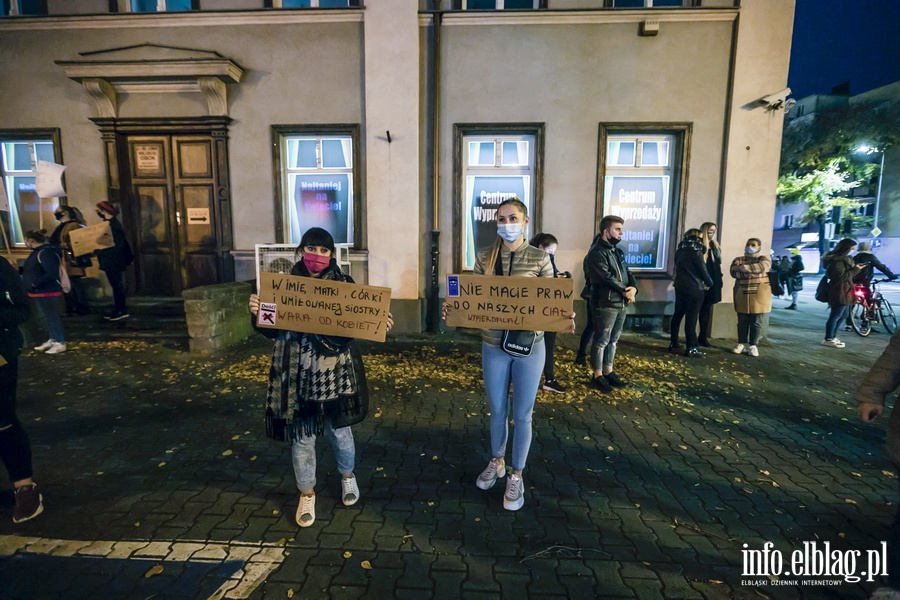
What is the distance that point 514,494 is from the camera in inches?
127

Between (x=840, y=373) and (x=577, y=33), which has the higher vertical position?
(x=577, y=33)

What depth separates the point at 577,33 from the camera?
8.09 metres

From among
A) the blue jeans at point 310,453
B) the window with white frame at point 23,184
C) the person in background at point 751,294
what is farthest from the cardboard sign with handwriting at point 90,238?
the person in background at point 751,294

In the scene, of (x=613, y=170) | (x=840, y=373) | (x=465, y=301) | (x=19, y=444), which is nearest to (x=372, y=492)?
(x=465, y=301)

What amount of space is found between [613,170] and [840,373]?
Result: 4.80 meters

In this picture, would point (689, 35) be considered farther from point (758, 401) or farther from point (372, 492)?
point (372, 492)

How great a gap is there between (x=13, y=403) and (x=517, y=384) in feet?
11.2

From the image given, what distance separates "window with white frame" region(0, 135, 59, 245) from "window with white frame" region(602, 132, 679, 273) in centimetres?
1090

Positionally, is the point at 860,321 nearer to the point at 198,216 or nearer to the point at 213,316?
the point at 213,316

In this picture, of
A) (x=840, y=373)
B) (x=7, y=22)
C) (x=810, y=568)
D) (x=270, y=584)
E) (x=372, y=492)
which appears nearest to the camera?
(x=270, y=584)

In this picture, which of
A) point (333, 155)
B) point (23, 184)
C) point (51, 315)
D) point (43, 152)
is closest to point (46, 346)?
point (51, 315)

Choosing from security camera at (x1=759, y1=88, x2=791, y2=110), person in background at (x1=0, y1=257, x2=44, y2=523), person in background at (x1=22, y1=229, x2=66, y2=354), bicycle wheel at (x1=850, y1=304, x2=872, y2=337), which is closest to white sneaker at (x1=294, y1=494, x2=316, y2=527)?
person in background at (x1=0, y1=257, x2=44, y2=523)

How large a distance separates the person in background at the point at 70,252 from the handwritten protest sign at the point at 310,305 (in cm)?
729

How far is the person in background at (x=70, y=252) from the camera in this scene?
7.95 m
